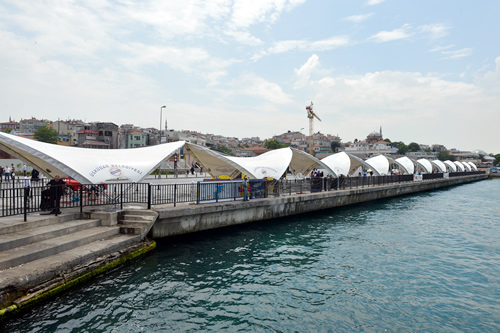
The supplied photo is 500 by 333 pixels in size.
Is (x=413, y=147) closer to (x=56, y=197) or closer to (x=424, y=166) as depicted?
(x=424, y=166)

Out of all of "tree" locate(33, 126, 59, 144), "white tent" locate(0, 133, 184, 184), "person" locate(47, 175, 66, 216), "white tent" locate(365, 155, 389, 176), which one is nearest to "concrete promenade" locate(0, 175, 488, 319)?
"person" locate(47, 175, 66, 216)

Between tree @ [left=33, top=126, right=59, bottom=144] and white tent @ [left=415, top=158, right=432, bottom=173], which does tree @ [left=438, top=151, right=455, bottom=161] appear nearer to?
white tent @ [left=415, top=158, right=432, bottom=173]

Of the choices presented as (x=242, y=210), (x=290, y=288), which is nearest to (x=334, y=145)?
(x=242, y=210)

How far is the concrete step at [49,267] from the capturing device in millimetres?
6548

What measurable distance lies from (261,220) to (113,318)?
38.4 feet

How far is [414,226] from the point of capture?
1883 cm

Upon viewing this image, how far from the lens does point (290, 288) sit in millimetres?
9039

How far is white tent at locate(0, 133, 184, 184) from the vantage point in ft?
36.7

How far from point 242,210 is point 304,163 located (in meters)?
12.5

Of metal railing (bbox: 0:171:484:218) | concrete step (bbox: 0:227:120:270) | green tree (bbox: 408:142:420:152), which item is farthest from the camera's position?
green tree (bbox: 408:142:420:152)

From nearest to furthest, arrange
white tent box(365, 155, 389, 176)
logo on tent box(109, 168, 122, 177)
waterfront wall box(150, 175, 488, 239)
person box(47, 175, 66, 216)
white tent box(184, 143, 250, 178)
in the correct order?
person box(47, 175, 66, 216), logo on tent box(109, 168, 122, 177), waterfront wall box(150, 175, 488, 239), white tent box(184, 143, 250, 178), white tent box(365, 155, 389, 176)

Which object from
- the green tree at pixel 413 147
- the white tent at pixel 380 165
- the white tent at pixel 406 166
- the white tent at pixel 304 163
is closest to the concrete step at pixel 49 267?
the white tent at pixel 304 163

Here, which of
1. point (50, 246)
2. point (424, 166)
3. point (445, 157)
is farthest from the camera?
point (445, 157)

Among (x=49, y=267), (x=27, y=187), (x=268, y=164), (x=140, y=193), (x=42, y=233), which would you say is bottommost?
(x=49, y=267)
